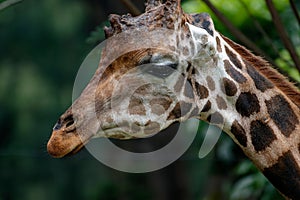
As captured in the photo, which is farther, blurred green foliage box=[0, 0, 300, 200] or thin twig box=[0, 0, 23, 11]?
blurred green foliage box=[0, 0, 300, 200]

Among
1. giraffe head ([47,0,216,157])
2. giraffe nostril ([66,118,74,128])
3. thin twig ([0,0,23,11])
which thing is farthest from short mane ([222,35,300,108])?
thin twig ([0,0,23,11])

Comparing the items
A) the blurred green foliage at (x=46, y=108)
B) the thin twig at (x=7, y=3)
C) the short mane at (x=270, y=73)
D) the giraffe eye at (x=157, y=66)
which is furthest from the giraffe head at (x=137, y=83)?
the blurred green foliage at (x=46, y=108)

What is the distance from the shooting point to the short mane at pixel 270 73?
9.78 feet

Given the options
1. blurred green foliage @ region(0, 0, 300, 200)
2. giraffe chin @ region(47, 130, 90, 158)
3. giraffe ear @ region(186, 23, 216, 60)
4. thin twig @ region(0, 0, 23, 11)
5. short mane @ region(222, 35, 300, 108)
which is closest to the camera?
giraffe chin @ region(47, 130, 90, 158)

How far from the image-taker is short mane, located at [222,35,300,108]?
298 cm

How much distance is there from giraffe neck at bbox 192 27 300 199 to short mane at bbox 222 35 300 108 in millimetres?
28

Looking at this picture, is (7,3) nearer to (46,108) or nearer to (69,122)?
(69,122)

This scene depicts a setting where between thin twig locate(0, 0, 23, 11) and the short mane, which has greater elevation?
thin twig locate(0, 0, 23, 11)

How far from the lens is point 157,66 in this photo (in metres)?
2.70

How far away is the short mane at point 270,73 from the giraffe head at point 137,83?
250 millimetres

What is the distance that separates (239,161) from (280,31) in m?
2.24

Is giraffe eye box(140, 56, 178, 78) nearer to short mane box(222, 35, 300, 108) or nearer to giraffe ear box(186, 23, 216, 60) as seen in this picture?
giraffe ear box(186, 23, 216, 60)

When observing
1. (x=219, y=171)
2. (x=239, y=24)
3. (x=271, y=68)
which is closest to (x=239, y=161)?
(x=219, y=171)

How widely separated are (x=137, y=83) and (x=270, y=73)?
0.52m
